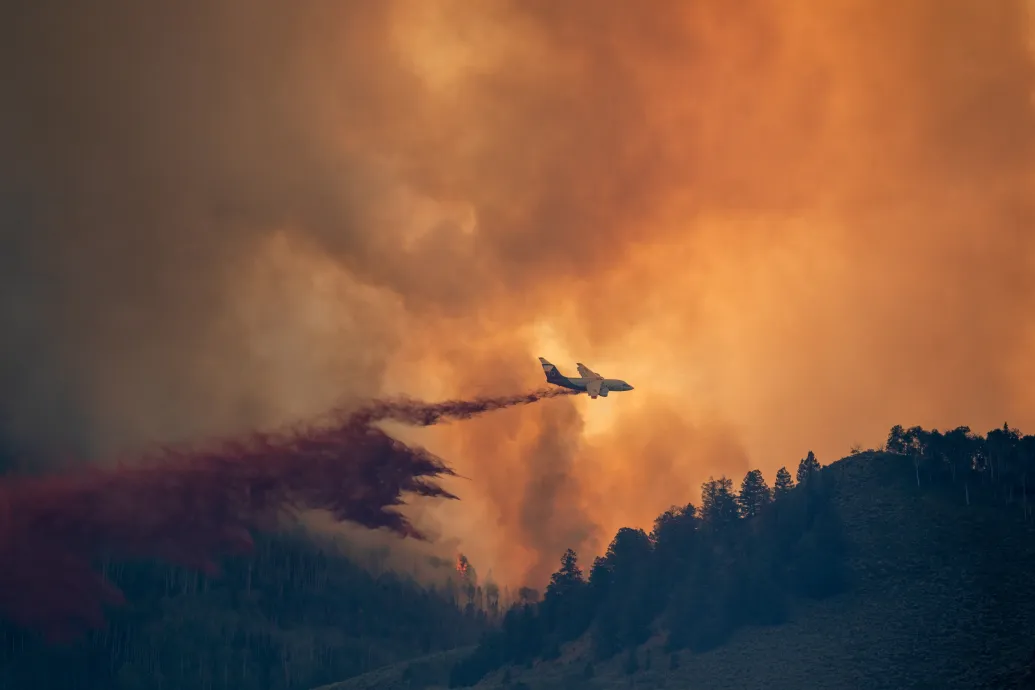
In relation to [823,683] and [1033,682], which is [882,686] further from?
[1033,682]

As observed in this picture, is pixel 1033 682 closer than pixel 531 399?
Yes

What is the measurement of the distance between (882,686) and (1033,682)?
79.9 feet

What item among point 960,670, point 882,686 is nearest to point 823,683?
point 882,686

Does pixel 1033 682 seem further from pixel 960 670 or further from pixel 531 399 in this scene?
pixel 531 399

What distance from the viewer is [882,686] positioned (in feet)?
636

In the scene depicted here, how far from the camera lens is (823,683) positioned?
199 metres

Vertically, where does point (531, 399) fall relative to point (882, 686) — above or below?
above

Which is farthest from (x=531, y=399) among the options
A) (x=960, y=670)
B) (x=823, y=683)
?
(x=960, y=670)

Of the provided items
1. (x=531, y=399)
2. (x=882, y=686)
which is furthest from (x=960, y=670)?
(x=531, y=399)

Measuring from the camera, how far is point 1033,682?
181m

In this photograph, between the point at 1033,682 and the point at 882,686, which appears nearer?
the point at 1033,682

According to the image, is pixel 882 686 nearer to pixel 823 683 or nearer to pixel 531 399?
pixel 823 683

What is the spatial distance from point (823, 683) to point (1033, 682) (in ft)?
113

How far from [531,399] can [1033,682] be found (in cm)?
9391
